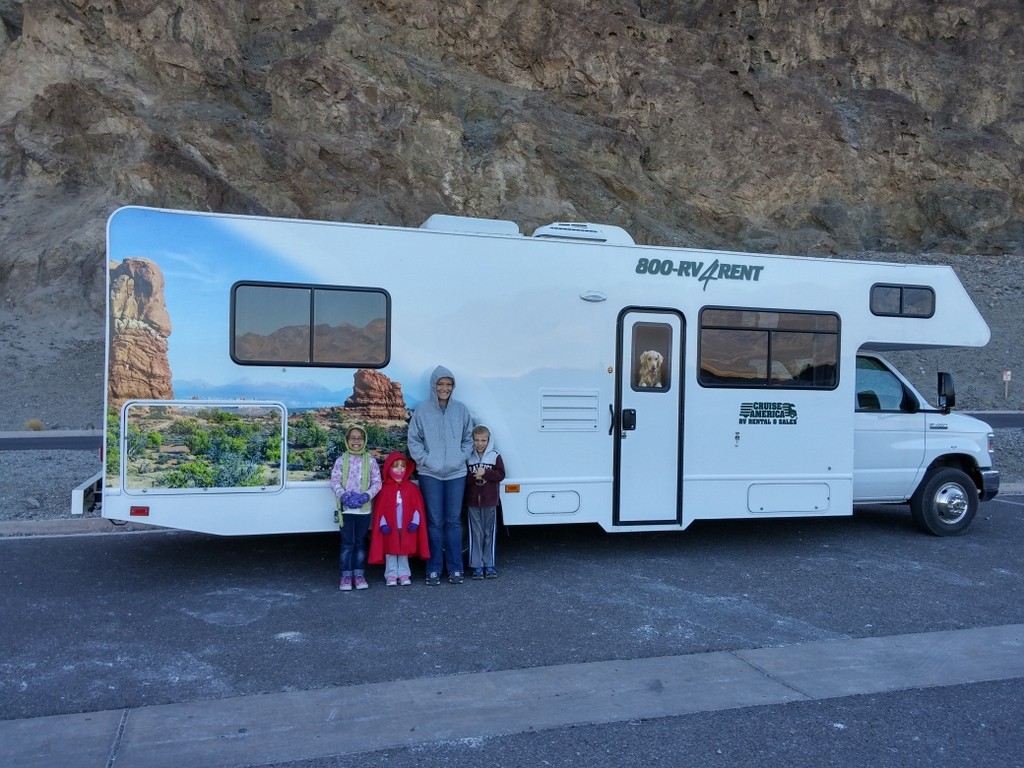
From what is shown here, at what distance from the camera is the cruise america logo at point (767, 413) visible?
806 cm

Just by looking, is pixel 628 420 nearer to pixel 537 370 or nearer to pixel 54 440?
pixel 537 370

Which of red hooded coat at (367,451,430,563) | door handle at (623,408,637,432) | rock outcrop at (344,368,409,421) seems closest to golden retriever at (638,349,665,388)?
door handle at (623,408,637,432)

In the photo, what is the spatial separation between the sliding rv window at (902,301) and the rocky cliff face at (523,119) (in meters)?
26.4

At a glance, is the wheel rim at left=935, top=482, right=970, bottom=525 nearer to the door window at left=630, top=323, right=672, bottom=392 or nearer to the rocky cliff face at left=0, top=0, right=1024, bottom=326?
the door window at left=630, top=323, right=672, bottom=392

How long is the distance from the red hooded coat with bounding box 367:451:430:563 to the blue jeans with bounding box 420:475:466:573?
0.10 meters

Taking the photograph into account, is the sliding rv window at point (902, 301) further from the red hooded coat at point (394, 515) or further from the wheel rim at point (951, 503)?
the red hooded coat at point (394, 515)

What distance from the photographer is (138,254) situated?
21.5 ft

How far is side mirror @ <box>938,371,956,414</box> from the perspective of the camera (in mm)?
8898

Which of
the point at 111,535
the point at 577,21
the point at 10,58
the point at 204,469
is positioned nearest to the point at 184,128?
the point at 10,58

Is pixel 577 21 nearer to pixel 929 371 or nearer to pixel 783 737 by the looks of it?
pixel 929 371

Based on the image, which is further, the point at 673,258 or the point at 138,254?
the point at 673,258

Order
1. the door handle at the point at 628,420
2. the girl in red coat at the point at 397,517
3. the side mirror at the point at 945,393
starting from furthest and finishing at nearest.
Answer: the side mirror at the point at 945,393 → the door handle at the point at 628,420 → the girl in red coat at the point at 397,517

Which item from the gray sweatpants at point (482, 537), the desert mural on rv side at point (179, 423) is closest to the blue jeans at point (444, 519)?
the gray sweatpants at point (482, 537)

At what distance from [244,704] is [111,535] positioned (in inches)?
191
